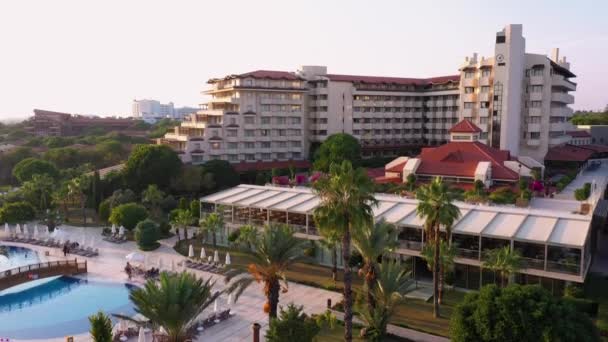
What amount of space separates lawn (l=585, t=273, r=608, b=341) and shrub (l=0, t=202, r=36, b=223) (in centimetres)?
5438

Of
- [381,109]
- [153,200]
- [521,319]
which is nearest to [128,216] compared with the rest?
[153,200]

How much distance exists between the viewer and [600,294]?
33906 mm

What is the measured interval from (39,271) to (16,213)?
19.0 meters

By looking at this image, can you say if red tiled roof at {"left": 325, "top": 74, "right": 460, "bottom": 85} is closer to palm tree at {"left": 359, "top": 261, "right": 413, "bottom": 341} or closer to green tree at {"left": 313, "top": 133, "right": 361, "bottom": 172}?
green tree at {"left": 313, "top": 133, "right": 361, "bottom": 172}

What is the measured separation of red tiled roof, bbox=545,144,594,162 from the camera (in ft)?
270

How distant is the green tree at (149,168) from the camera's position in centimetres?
6512

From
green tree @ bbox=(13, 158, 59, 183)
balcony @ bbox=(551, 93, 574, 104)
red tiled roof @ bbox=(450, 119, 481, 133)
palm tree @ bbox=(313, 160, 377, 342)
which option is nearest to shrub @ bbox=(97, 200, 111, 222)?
green tree @ bbox=(13, 158, 59, 183)

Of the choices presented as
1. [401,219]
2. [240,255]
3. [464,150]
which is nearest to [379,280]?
[401,219]

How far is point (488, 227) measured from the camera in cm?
3519

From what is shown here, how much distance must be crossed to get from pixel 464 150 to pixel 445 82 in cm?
3594

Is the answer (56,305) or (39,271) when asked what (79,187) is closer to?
(39,271)

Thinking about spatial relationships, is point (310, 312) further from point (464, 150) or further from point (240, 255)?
point (464, 150)

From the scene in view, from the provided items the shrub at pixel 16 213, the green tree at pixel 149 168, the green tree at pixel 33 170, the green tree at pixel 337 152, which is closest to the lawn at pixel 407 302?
the shrub at pixel 16 213

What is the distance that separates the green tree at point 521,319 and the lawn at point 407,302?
5950 millimetres
